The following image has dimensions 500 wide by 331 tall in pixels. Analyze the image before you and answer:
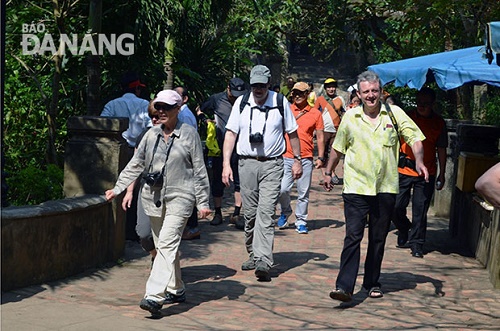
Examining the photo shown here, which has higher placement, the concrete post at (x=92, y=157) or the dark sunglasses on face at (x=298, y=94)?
the dark sunglasses on face at (x=298, y=94)

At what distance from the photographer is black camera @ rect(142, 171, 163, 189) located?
7.88 m

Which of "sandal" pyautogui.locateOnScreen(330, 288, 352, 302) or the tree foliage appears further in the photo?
the tree foliage

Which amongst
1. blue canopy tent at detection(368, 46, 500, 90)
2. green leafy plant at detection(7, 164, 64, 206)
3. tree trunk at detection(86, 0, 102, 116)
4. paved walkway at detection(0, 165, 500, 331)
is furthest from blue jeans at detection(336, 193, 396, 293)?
tree trunk at detection(86, 0, 102, 116)

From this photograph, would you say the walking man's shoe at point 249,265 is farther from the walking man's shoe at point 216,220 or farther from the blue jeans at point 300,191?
the walking man's shoe at point 216,220

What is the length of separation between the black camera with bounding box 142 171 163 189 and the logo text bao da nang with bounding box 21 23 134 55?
5050 millimetres

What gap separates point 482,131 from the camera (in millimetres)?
12297

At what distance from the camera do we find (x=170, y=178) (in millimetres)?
7902

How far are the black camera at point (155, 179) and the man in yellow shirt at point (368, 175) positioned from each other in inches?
66.4

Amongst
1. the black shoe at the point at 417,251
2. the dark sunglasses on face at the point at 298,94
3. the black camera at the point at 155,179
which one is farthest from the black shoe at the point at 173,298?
the dark sunglasses on face at the point at 298,94

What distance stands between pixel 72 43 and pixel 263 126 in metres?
4.62

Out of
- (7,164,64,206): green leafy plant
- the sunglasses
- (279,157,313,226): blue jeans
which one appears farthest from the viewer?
(279,157,313,226): blue jeans

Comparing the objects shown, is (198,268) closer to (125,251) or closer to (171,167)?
(125,251)

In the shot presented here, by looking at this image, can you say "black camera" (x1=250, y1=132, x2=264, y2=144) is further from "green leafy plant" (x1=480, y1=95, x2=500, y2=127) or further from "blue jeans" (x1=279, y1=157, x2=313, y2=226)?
"green leafy plant" (x1=480, y1=95, x2=500, y2=127)

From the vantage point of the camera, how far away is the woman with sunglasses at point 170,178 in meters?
7.79
